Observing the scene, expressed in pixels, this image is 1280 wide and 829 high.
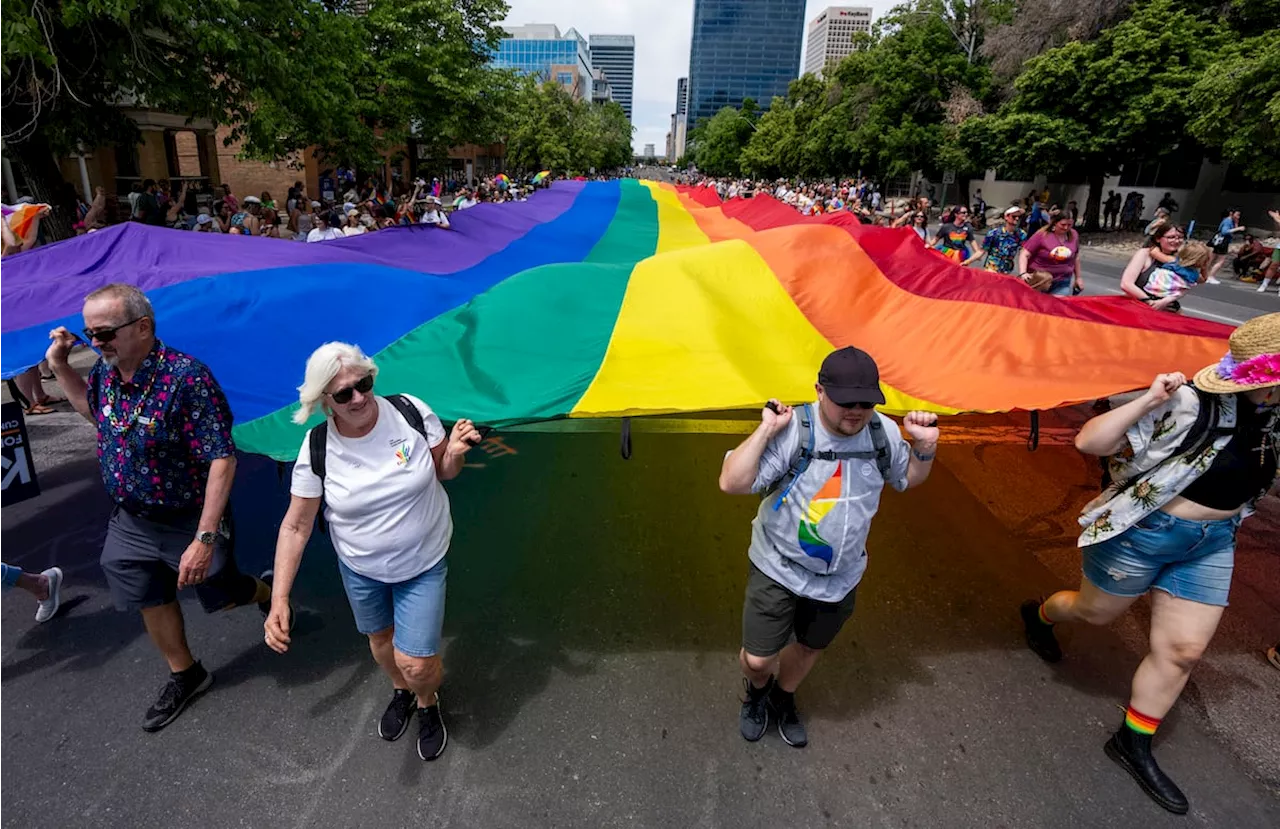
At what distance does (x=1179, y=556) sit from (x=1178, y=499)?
238 mm

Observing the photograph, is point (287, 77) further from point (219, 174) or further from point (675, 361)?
point (219, 174)

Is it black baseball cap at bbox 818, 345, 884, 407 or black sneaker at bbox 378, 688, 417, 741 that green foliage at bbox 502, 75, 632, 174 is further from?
black baseball cap at bbox 818, 345, 884, 407

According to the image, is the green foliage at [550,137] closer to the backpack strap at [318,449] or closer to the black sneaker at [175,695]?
the black sneaker at [175,695]

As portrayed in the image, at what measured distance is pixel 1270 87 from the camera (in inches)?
640

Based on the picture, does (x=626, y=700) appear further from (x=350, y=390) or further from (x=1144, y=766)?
(x=1144, y=766)

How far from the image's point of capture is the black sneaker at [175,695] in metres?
2.93

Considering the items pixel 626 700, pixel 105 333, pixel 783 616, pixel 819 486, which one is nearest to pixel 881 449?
pixel 819 486

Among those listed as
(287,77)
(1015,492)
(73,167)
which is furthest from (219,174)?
(1015,492)

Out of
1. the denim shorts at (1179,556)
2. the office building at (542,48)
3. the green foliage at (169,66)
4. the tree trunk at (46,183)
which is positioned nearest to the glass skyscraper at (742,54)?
the office building at (542,48)

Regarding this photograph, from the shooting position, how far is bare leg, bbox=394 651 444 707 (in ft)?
8.62

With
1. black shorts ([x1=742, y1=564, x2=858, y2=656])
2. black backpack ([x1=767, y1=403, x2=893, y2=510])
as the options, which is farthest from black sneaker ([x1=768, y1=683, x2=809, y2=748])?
black backpack ([x1=767, y1=403, x2=893, y2=510])

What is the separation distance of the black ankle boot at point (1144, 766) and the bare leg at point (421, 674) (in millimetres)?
2817

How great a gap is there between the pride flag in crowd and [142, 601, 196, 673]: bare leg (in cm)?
78

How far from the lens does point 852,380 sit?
2211 millimetres
